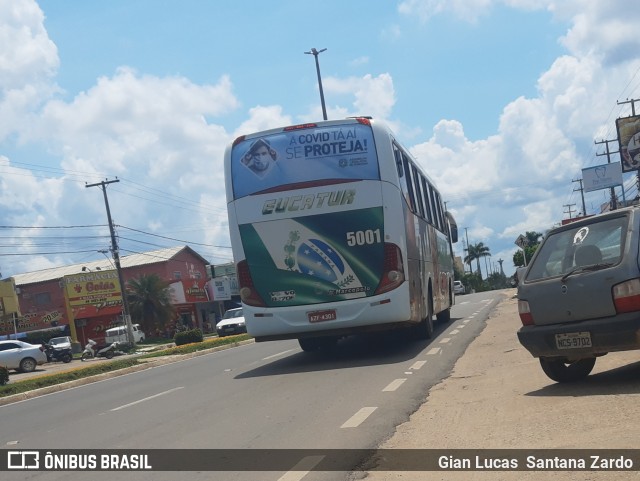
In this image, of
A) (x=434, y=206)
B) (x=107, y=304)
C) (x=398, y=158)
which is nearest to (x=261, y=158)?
(x=398, y=158)

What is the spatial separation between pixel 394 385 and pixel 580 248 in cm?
344

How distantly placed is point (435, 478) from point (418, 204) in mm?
12058

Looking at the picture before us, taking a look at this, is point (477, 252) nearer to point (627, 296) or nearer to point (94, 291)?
Result: point (94, 291)

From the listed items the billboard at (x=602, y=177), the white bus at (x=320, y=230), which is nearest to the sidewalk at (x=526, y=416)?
the white bus at (x=320, y=230)

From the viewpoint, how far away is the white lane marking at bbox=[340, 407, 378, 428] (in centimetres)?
803

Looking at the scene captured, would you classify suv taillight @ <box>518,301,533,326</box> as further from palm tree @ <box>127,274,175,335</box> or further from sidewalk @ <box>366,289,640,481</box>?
palm tree @ <box>127,274,175,335</box>

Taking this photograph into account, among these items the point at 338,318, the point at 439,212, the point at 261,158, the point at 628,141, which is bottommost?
the point at 338,318

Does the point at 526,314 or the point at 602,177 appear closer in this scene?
the point at 526,314

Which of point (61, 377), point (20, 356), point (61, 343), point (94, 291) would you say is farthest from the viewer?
point (94, 291)

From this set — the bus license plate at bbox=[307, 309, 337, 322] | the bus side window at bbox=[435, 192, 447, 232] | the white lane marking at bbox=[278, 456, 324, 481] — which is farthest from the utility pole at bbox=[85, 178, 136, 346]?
the white lane marking at bbox=[278, 456, 324, 481]

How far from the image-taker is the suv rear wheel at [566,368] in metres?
8.77

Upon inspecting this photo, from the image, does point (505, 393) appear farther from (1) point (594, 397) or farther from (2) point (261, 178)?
(2) point (261, 178)

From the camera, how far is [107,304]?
64.8 metres

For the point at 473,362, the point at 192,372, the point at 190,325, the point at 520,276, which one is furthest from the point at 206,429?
the point at 190,325
